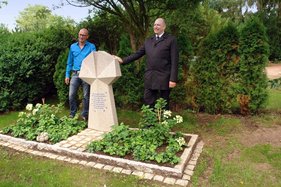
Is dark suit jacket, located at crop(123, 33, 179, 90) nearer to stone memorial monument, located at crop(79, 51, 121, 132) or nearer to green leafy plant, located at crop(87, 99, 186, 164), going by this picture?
green leafy plant, located at crop(87, 99, 186, 164)

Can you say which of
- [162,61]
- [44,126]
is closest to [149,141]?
[162,61]

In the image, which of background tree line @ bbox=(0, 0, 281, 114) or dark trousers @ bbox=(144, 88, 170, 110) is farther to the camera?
background tree line @ bbox=(0, 0, 281, 114)

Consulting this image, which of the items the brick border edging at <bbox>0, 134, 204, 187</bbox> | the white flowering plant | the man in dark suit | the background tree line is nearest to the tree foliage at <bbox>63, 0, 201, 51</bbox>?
the background tree line

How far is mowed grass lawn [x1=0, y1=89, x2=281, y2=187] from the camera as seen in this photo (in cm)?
340

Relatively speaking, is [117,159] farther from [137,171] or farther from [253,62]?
[253,62]

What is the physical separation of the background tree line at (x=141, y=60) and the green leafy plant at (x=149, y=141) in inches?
75.4

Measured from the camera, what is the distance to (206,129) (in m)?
5.29

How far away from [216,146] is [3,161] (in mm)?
3211

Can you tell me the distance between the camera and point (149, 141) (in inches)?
165

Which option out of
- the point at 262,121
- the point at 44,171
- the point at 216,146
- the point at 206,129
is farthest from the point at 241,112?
the point at 44,171

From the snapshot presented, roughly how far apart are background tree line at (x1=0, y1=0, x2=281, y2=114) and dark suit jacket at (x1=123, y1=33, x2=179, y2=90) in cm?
159

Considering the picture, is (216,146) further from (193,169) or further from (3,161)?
(3,161)

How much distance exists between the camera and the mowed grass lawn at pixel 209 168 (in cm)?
340

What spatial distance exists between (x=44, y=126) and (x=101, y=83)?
1.27 meters
